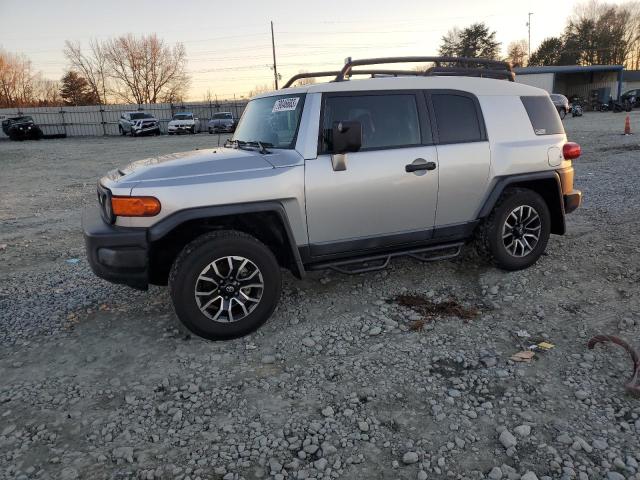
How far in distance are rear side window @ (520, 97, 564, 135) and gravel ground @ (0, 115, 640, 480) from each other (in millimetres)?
1383

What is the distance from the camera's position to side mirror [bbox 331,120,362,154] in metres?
3.64

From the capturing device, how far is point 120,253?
3484 millimetres

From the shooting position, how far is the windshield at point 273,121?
4.05m

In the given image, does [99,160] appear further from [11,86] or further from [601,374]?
[11,86]

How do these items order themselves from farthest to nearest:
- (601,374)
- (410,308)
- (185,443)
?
(410,308) < (601,374) < (185,443)

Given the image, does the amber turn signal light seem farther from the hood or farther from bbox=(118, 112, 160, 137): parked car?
bbox=(118, 112, 160, 137): parked car

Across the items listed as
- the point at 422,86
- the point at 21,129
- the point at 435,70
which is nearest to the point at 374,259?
the point at 422,86

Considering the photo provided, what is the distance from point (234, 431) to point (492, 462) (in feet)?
4.55

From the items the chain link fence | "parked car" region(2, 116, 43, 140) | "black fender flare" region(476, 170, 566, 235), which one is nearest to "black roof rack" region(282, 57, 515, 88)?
"black fender flare" region(476, 170, 566, 235)

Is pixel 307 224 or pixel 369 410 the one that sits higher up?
pixel 307 224

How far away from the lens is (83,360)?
3.53m

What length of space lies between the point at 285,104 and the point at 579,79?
61023 mm

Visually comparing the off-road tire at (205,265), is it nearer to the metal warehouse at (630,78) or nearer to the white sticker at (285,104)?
the white sticker at (285,104)

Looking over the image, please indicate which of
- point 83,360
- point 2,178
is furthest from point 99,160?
point 83,360
